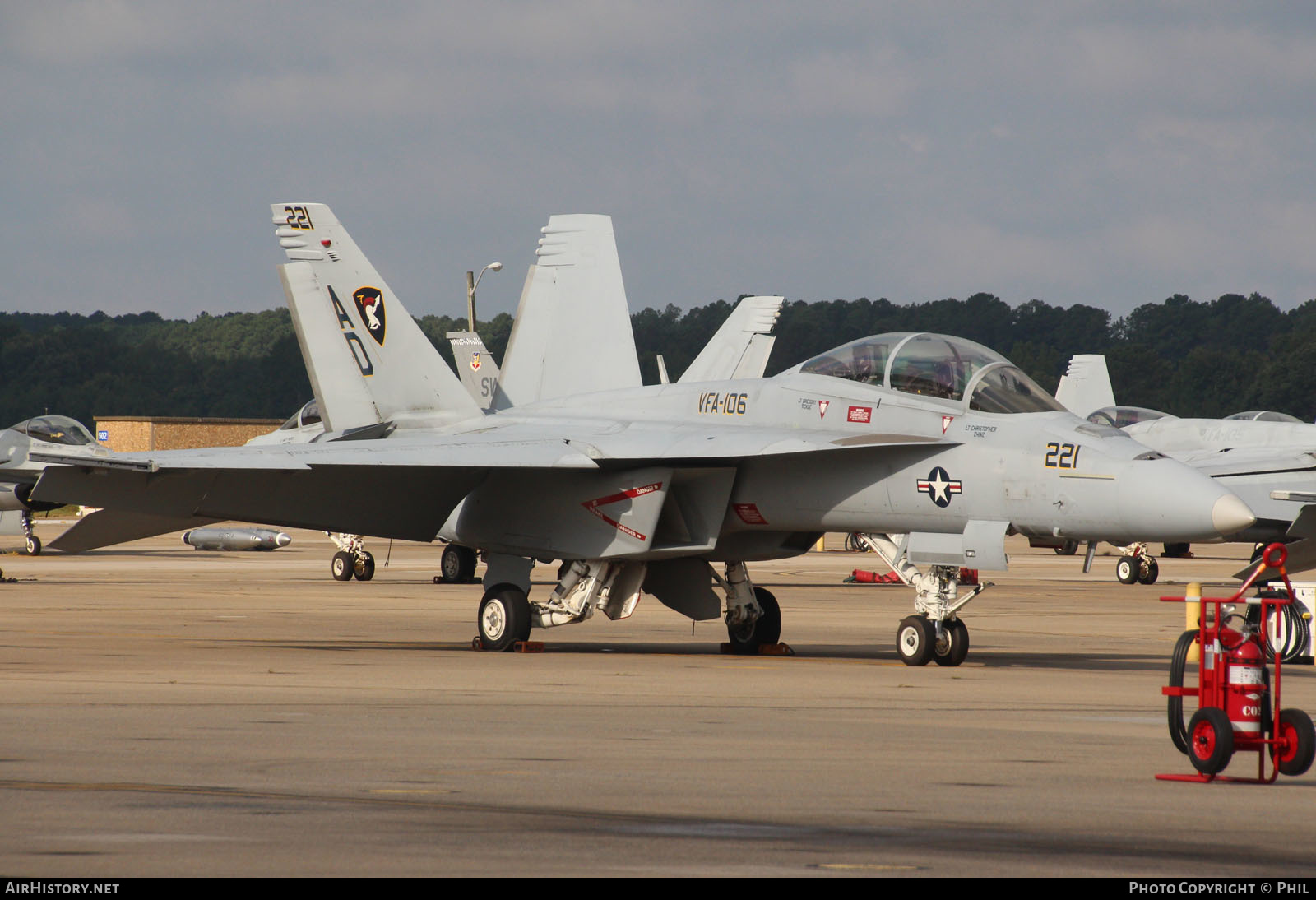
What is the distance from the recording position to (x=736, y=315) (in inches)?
1165

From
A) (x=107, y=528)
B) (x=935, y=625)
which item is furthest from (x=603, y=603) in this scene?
(x=107, y=528)

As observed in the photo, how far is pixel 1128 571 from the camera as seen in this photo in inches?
1209

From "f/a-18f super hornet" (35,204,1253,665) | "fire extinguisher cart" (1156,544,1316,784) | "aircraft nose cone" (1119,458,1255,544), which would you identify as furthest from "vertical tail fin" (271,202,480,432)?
"fire extinguisher cart" (1156,544,1316,784)

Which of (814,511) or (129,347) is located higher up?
(129,347)

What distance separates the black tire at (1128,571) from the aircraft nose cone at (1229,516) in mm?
19137

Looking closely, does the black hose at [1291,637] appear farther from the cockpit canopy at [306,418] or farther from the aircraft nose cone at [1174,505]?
the cockpit canopy at [306,418]

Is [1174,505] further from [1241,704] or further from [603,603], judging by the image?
[603,603]

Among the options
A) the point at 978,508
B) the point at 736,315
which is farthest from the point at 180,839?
the point at 736,315

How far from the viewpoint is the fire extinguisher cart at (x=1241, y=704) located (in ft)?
24.7

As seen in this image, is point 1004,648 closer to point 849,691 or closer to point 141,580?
point 849,691

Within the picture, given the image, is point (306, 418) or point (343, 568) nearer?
point (343, 568)

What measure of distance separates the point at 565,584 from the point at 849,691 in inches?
169

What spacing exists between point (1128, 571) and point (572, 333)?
50.7 feet

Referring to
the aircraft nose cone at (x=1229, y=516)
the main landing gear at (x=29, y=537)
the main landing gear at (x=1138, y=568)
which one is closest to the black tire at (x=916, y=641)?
the aircraft nose cone at (x=1229, y=516)
